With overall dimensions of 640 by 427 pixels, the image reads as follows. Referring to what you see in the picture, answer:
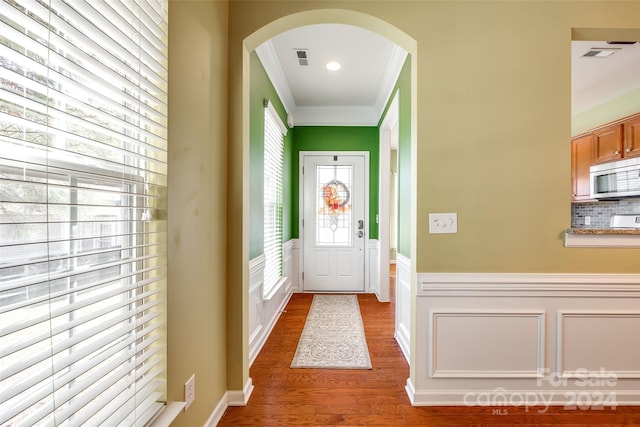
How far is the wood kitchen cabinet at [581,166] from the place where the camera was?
154 inches

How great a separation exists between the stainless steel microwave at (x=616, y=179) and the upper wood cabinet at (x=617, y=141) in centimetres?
9

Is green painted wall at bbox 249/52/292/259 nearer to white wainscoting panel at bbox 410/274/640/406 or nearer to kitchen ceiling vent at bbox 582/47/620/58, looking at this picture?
white wainscoting panel at bbox 410/274/640/406

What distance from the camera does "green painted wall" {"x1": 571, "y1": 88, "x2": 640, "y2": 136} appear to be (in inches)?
136

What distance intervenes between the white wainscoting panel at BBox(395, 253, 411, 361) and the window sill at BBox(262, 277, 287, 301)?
1.27m

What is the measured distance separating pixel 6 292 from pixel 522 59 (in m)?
2.59

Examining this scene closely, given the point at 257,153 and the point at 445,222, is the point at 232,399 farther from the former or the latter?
the point at 257,153

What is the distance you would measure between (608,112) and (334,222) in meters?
3.70

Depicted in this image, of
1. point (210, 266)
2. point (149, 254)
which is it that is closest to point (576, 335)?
point (210, 266)

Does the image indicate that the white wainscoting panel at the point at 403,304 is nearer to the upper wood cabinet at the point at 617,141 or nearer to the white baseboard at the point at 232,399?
the white baseboard at the point at 232,399

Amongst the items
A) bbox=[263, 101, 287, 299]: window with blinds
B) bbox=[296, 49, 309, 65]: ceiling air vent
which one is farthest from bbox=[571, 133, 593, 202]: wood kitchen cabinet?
bbox=[263, 101, 287, 299]: window with blinds

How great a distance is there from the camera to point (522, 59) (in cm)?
194

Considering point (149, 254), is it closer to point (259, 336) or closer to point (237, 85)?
point (237, 85)

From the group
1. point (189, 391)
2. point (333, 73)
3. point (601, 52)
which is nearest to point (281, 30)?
point (333, 73)

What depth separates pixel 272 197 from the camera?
3.57 meters
